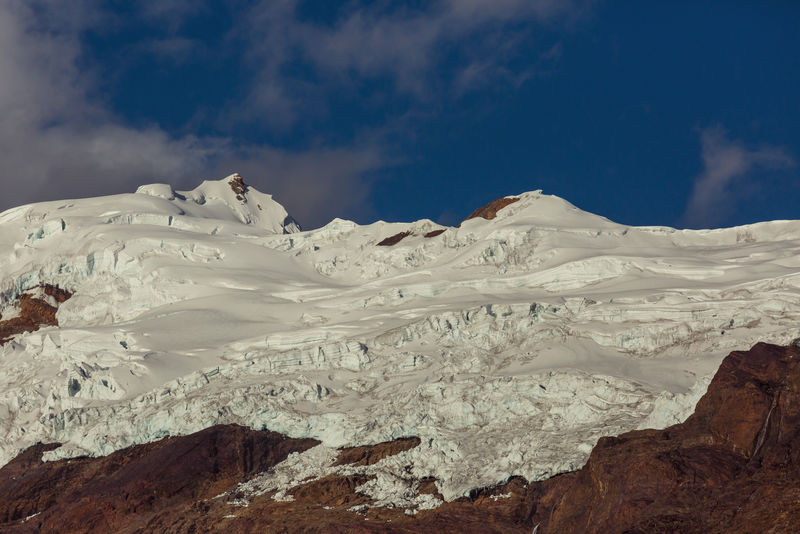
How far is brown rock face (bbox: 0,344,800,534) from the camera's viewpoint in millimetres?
48250

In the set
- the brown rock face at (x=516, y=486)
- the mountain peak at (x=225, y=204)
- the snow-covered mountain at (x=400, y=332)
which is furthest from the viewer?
the mountain peak at (x=225, y=204)

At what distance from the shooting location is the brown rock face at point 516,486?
48.2m

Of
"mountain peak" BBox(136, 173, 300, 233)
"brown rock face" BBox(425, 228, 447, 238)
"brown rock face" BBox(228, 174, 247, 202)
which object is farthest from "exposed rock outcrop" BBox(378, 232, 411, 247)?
"brown rock face" BBox(228, 174, 247, 202)

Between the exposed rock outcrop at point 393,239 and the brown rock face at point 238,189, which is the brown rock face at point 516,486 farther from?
the brown rock face at point 238,189

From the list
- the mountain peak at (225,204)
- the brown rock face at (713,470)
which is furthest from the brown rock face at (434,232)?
the brown rock face at (713,470)

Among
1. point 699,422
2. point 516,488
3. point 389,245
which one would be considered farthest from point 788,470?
point 389,245

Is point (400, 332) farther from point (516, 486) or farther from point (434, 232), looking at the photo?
point (434, 232)

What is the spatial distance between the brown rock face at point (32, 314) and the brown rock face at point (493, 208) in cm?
6319

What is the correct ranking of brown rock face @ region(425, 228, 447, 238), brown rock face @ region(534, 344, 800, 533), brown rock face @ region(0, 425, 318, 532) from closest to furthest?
1. brown rock face @ region(534, 344, 800, 533)
2. brown rock face @ region(0, 425, 318, 532)
3. brown rock face @ region(425, 228, 447, 238)

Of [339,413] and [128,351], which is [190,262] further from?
[339,413]

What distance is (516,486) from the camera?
6738 centimetres

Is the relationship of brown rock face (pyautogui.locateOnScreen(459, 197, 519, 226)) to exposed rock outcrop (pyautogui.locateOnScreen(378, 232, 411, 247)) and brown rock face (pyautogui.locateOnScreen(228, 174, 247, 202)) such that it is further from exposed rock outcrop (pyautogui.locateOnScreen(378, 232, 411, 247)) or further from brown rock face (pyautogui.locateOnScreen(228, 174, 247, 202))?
brown rock face (pyautogui.locateOnScreen(228, 174, 247, 202))

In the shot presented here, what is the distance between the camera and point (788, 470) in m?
47.2

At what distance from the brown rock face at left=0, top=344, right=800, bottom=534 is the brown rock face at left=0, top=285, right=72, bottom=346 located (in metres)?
43.7
